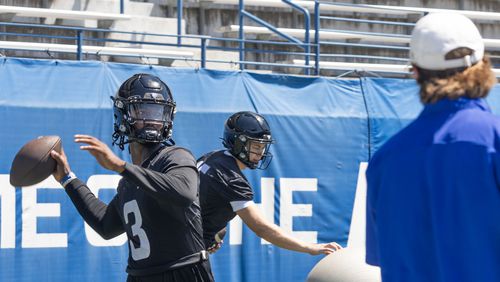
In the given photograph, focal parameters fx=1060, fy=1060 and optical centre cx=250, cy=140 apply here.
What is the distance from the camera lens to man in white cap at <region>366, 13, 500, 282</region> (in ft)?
9.30

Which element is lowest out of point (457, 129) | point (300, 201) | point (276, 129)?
point (300, 201)

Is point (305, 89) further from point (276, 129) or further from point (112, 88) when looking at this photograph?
point (112, 88)

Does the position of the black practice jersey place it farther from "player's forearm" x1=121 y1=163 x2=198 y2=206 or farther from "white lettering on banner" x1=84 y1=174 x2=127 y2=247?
"white lettering on banner" x1=84 y1=174 x2=127 y2=247

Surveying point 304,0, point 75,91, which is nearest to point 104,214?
point 75,91

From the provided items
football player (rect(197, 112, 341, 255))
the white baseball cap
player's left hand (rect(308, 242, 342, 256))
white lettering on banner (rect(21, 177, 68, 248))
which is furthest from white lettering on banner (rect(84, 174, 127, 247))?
the white baseball cap

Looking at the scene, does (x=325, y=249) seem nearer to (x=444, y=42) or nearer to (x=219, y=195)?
(x=219, y=195)

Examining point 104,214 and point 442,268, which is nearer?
point 442,268

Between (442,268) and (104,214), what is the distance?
2508mm

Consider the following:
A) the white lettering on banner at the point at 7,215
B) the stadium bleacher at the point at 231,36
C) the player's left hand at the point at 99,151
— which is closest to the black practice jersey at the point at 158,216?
the player's left hand at the point at 99,151

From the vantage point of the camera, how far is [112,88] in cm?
934

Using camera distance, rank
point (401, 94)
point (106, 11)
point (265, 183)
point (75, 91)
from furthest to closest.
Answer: point (106, 11) → point (401, 94) → point (265, 183) → point (75, 91)

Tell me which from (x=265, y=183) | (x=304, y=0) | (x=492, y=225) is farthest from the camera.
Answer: (x=304, y=0)

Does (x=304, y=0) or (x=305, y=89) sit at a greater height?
(x=304, y=0)

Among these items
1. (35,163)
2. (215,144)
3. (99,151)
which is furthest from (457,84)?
(215,144)
